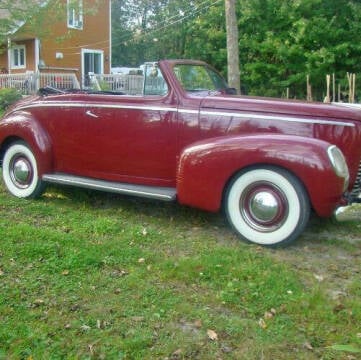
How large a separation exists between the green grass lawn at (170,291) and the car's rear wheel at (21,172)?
25.3 inches

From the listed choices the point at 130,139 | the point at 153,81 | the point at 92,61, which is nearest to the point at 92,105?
the point at 130,139

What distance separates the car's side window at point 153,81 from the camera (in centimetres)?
529

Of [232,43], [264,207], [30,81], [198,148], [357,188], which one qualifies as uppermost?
[232,43]

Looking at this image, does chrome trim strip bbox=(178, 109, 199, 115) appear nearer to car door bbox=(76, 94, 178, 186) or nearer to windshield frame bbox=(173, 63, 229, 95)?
car door bbox=(76, 94, 178, 186)

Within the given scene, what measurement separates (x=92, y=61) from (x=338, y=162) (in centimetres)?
2759

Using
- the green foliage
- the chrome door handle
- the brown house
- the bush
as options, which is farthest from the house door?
the chrome door handle

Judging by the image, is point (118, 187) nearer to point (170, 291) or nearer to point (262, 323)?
point (170, 291)

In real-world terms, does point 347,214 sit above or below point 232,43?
below

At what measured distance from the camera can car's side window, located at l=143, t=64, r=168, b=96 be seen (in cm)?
529

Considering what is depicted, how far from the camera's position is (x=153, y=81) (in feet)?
17.5

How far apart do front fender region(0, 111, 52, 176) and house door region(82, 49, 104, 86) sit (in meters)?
24.1

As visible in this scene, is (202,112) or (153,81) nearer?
(202,112)

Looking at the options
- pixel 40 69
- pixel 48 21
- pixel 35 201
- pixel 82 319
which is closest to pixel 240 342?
pixel 82 319

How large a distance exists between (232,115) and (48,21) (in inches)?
509
